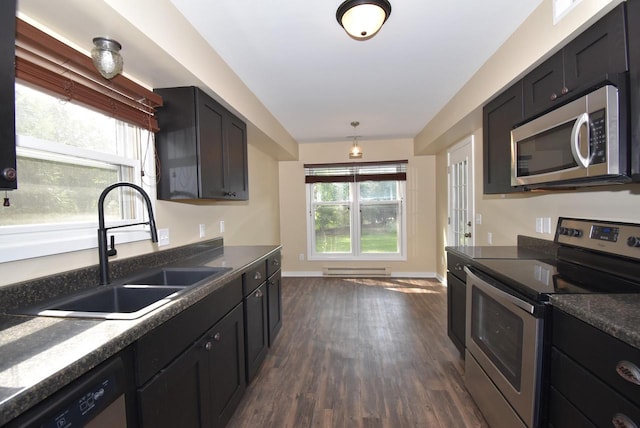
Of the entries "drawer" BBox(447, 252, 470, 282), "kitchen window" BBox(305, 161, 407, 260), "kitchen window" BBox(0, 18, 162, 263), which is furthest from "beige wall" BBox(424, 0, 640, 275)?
"kitchen window" BBox(0, 18, 162, 263)

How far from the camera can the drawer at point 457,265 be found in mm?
2119

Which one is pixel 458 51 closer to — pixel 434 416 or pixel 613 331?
pixel 613 331

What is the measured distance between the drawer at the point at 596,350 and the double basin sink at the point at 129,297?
59.7 inches

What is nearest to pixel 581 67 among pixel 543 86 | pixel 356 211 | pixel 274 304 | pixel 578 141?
Answer: pixel 543 86

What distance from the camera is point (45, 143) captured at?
50.4 inches

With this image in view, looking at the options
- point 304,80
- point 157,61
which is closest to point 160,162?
point 157,61

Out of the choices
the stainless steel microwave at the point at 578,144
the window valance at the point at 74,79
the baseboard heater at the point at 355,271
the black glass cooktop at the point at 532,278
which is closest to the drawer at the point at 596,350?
the black glass cooktop at the point at 532,278

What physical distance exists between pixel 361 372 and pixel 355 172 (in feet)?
11.4

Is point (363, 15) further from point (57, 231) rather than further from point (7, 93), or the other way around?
point (57, 231)

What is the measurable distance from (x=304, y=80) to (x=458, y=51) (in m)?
1.26

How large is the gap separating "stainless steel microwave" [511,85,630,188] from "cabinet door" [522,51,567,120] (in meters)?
0.11

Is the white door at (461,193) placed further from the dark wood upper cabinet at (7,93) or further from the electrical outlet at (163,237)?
the dark wood upper cabinet at (7,93)

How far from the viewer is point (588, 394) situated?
993 millimetres

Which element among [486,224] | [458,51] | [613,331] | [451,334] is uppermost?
[458,51]
